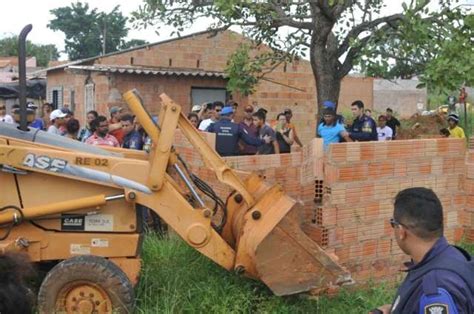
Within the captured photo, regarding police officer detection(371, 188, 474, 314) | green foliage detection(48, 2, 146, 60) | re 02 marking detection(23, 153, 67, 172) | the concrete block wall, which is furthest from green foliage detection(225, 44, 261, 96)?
green foliage detection(48, 2, 146, 60)

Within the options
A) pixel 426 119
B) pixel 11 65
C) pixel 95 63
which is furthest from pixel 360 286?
pixel 11 65

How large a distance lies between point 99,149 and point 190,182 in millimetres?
851

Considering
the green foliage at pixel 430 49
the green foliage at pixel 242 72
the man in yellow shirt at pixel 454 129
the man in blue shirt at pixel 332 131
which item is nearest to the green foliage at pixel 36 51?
the green foliage at pixel 242 72

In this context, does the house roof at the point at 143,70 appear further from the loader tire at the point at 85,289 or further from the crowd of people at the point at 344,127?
the loader tire at the point at 85,289

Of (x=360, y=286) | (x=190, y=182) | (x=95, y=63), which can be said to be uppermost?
(x=95, y=63)

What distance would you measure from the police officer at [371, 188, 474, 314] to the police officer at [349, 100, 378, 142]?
22.7 ft

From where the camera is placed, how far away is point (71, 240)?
5398mm

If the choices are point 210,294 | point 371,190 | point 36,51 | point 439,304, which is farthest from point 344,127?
point 36,51

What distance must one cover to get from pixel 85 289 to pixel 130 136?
401cm

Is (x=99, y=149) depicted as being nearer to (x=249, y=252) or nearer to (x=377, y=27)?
(x=249, y=252)

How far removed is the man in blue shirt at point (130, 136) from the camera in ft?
28.7

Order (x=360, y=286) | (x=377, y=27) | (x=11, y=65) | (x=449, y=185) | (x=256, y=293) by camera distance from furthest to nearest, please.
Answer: (x=11, y=65) → (x=377, y=27) → (x=449, y=185) → (x=360, y=286) → (x=256, y=293)

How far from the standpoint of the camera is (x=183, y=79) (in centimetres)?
1877

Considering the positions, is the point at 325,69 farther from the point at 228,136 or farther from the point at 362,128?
the point at 228,136
